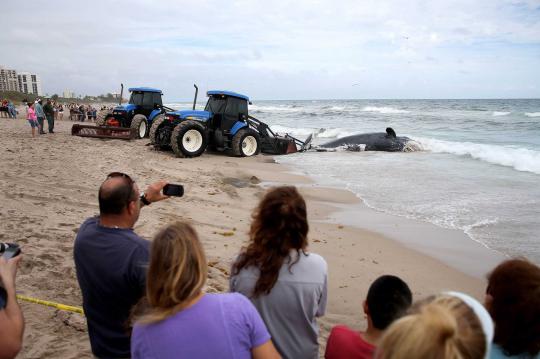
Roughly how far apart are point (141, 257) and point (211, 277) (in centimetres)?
219

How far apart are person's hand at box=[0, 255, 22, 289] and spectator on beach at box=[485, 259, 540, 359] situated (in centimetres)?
205

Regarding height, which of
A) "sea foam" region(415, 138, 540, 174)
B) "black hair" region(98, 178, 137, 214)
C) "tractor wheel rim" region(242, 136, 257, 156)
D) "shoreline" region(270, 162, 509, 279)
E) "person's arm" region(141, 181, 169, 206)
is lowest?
"shoreline" region(270, 162, 509, 279)

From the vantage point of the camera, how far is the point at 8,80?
10225cm

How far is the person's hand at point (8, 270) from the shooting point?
1.90 m

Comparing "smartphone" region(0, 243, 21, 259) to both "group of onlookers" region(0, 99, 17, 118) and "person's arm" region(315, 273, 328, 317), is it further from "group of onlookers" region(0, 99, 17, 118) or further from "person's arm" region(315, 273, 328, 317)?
"group of onlookers" region(0, 99, 17, 118)

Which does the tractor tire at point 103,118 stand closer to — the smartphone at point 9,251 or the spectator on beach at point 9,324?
the smartphone at point 9,251

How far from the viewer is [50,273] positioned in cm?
418

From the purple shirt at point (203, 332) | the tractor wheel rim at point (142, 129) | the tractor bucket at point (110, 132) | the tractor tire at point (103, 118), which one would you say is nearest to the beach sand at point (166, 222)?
the purple shirt at point (203, 332)

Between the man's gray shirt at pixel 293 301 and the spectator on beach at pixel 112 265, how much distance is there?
520 millimetres

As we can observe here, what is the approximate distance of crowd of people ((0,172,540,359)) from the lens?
1.30 m

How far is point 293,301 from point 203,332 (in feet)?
2.07

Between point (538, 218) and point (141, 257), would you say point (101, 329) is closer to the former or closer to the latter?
point (141, 257)

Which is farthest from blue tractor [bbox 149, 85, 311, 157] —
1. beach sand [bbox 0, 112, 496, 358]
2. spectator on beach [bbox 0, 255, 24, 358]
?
spectator on beach [bbox 0, 255, 24, 358]

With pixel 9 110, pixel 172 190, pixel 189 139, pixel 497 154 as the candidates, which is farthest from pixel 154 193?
pixel 9 110
